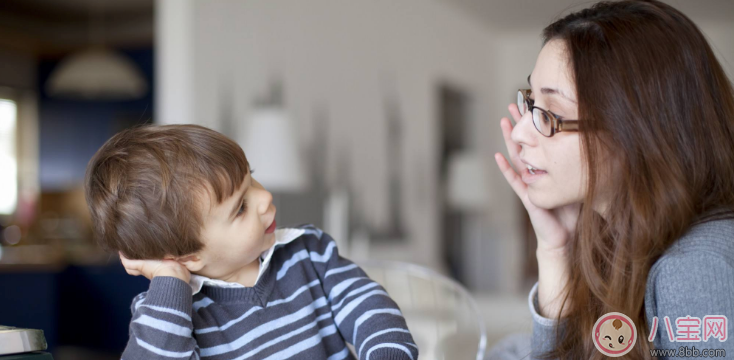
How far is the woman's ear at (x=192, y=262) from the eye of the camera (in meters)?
0.99

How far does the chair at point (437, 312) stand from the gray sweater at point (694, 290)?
0.49m

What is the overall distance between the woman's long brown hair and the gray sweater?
21mm

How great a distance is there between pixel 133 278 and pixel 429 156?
246 cm

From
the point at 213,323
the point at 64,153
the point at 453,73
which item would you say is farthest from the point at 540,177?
the point at 64,153

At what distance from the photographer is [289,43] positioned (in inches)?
136

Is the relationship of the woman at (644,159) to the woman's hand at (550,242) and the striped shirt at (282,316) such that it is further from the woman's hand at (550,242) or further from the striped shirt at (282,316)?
the striped shirt at (282,316)

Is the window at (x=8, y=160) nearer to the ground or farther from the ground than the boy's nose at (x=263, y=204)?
nearer to the ground

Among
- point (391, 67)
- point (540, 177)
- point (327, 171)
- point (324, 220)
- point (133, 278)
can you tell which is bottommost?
point (133, 278)

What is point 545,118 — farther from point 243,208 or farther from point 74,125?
point 74,125

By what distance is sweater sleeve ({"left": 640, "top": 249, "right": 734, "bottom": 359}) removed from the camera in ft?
2.98

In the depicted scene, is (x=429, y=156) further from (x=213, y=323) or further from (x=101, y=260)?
(x=213, y=323)

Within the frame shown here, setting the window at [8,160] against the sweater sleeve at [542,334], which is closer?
the sweater sleeve at [542,334]

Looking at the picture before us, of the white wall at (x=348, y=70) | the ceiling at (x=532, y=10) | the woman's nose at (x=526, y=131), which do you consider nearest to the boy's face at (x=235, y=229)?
the woman's nose at (x=526, y=131)

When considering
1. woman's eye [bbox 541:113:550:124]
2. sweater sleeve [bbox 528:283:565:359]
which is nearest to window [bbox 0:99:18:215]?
sweater sleeve [bbox 528:283:565:359]
